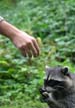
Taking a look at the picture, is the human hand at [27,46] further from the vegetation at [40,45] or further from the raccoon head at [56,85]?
the vegetation at [40,45]

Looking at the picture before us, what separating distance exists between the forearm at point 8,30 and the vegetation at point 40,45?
6.16 feet

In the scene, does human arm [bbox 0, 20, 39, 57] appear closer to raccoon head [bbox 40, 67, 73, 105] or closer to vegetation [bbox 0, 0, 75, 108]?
raccoon head [bbox 40, 67, 73, 105]

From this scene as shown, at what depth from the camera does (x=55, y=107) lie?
254 inches

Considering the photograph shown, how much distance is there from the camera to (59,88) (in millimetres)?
6328

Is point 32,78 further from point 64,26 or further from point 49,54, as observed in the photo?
point 64,26

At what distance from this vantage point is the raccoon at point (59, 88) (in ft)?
20.4

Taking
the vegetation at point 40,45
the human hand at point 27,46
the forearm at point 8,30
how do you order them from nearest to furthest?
the human hand at point 27,46 < the forearm at point 8,30 < the vegetation at point 40,45

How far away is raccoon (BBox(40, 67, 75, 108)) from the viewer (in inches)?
245

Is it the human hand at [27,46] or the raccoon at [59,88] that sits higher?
the human hand at [27,46]

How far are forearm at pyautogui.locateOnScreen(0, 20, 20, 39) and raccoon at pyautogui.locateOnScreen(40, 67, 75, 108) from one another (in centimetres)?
82

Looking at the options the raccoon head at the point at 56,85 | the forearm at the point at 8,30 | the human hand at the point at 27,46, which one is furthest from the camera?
the raccoon head at the point at 56,85

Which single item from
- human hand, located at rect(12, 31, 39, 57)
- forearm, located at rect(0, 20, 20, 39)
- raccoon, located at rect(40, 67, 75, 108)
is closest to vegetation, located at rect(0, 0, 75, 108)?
raccoon, located at rect(40, 67, 75, 108)

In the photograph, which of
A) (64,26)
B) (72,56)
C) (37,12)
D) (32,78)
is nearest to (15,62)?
(32,78)

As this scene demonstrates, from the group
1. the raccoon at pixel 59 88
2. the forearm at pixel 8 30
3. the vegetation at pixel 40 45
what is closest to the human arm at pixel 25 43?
the forearm at pixel 8 30
